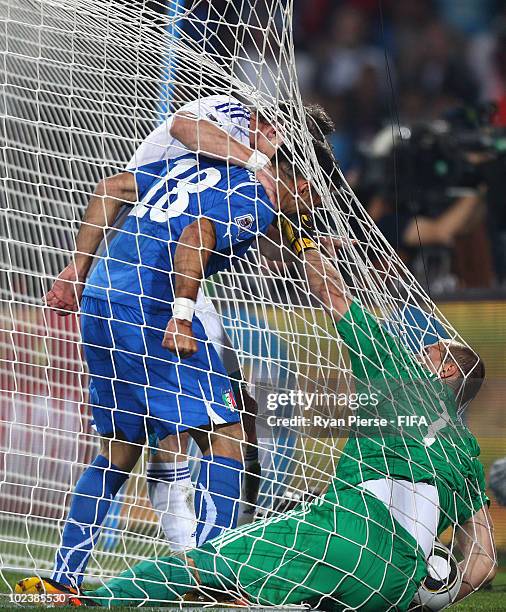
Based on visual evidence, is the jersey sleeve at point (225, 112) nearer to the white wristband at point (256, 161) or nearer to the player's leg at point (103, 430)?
the white wristband at point (256, 161)

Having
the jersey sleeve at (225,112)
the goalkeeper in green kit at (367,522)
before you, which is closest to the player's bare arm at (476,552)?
the goalkeeper in green kit at (367,522)

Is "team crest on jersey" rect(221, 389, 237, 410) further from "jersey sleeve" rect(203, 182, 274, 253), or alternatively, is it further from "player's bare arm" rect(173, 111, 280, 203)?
"player's bare arm" rect(173, 111, 280, 203)

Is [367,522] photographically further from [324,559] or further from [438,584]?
[438,584]

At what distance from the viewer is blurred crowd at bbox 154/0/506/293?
6281 mm

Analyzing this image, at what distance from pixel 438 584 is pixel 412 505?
24 cm

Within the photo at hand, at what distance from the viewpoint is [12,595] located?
3133mm

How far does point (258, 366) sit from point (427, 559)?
4.42ft

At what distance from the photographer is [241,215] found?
11.3 feet

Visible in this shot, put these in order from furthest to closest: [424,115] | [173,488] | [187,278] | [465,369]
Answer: [424,115] < [173,488] < [465,369] < [187,278]

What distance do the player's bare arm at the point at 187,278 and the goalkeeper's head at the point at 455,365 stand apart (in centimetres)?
71

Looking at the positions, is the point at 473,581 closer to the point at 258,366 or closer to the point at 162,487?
the point at 162,487

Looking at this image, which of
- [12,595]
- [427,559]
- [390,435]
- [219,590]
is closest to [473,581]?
[427,559]

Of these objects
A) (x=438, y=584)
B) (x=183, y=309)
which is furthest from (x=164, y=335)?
(x=438, y=584)

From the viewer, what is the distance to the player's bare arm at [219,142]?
3502mm
